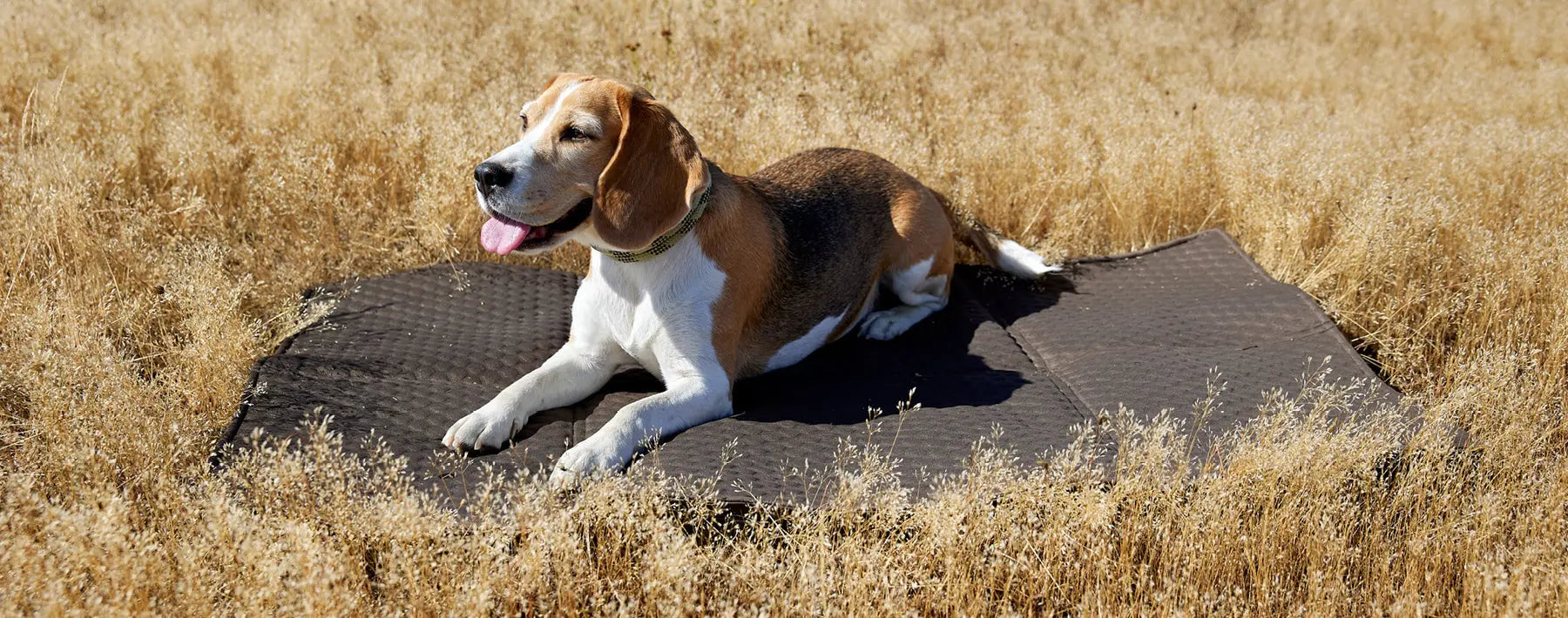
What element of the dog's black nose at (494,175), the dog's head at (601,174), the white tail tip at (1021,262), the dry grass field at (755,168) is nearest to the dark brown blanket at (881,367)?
the white tail tip at (1021,262)

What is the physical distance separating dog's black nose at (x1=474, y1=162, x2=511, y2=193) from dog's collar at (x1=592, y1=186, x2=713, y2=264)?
46cm

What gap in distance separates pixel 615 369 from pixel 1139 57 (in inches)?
310

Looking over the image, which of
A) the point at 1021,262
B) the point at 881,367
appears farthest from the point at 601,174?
the point at 1021,262

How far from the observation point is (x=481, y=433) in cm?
366

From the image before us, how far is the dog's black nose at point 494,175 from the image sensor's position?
3.50 metres

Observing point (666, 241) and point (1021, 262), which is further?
point (1021, 262)

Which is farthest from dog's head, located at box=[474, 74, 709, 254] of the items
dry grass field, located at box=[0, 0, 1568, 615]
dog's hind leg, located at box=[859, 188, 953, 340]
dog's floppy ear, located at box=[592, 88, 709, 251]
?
dog's hind leg, located at box=[859, 188, 953, 340]

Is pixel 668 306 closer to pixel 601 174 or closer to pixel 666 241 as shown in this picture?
pixel 666 241

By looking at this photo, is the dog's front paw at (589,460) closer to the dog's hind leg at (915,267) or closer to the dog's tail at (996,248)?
the dog's hind leg at (915,267)

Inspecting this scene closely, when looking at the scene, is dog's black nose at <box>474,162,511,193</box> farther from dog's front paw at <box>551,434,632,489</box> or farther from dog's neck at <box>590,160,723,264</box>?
dog's front paw at <box>551,434,632,489</box>

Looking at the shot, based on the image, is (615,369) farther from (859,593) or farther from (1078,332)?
(1078,332)

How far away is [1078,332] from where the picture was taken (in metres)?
4.85

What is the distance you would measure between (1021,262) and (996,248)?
0.63ft

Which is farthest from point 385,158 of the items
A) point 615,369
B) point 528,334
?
point 615,369
